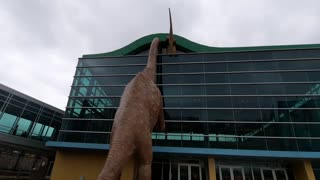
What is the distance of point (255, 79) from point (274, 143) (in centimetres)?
504

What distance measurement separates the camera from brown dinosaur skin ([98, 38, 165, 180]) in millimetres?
5004

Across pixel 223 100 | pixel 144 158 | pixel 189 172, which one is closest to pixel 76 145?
pixel 189 172

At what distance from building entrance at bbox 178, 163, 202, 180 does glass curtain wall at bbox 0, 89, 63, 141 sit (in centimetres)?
1723

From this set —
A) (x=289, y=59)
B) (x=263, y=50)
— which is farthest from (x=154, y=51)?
(x=289, y=59)

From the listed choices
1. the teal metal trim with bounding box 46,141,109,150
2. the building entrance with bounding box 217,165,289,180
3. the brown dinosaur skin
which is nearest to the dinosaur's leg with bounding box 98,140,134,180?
the brown dinosaur skin

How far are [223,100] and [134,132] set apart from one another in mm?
10698

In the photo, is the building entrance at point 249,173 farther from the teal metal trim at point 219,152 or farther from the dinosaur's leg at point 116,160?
the dinosaur's leg at point 116,160

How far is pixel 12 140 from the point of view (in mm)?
Result: 17047

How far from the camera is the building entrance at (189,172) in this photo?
45.8 feet

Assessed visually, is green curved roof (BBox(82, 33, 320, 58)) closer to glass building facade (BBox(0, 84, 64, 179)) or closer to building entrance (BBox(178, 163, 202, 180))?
glass building facade (BBox(0, 84, 64, 179))

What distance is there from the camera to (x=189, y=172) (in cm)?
1416

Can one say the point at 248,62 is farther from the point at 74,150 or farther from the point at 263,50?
the point at 74,150

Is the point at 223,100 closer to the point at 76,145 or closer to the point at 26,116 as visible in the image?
the point at 76,145

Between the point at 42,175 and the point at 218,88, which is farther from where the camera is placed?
the point at 42,175
